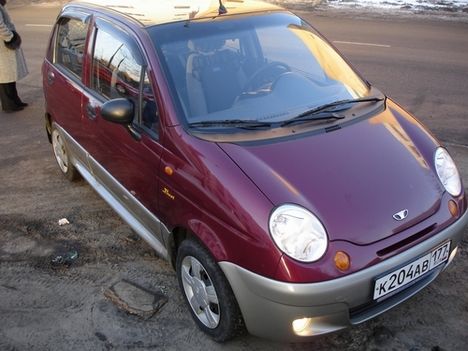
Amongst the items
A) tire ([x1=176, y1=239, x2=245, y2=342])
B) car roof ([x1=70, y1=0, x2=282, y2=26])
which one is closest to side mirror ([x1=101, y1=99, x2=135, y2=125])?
car roof ([x1=70, y1=0, x2=282, y2=26])

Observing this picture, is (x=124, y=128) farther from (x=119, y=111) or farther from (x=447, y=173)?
(x=447, y=173)

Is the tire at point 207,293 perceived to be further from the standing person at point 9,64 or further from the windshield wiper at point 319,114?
the standing person at point 9,64

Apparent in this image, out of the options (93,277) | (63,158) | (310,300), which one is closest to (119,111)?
(93,277)

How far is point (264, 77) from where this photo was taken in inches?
138

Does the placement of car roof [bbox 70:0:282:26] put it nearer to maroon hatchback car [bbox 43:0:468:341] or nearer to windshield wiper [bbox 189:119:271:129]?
maroon hatchback car [bbox 43:0:468:341]

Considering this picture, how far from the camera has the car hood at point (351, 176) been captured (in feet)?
8.67

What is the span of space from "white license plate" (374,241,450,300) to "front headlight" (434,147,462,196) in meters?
0.34

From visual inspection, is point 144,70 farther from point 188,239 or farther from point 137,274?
point 137,274

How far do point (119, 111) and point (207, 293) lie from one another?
1241 mm

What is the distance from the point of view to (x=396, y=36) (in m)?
11.2

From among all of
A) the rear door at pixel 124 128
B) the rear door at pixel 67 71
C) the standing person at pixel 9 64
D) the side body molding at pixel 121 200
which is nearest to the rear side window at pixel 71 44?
the rear door at pixel 67 71

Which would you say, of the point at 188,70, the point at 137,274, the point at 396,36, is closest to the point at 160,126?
the point at 188,70

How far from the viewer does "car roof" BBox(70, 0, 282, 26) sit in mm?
3635

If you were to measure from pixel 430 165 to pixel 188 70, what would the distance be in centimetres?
159
